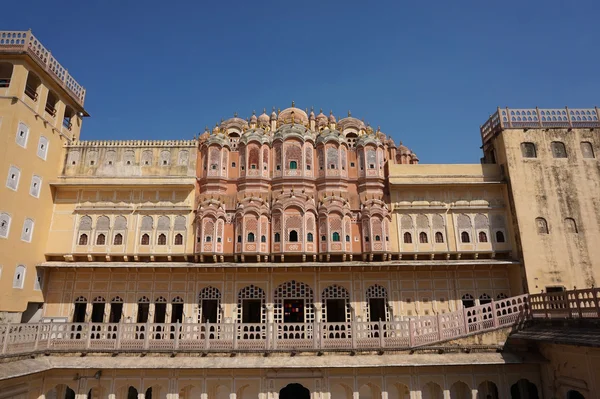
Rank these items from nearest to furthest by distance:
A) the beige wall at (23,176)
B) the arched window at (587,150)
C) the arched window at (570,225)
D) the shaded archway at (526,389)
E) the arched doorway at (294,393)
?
the shaded archway at (526,389)
the beige wall at (23,176)
the arched window at (570,225)
the arched window at (587,150)
the arched doorway at (294,393)

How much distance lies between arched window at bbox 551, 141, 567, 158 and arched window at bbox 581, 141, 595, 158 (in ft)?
3.03

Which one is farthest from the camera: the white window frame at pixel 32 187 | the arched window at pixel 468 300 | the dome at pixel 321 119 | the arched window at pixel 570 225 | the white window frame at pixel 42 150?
the dome at pixel 321 119

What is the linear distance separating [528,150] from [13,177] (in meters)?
24.3

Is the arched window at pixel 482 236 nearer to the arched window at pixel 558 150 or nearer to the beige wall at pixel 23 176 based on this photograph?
the arched window at pixel 558 150

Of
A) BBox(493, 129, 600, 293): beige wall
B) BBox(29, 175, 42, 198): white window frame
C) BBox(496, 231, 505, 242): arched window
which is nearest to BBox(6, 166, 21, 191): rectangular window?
BBox(29, 175, 42, 198): white window frame

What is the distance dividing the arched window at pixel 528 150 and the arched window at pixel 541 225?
11.0ft

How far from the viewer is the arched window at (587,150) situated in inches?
821

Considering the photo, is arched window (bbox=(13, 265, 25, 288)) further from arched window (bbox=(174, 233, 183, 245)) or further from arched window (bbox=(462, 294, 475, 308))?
arched window (bbox=(462, 294, 475, 308))

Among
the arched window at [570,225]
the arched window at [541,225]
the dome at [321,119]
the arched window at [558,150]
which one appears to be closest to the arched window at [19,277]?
the dome at [321,119]

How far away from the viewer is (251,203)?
20.1 m

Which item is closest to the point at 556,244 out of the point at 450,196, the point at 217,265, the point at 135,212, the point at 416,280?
the point at 450,196

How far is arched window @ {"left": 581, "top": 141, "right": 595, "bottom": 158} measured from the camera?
20.9m

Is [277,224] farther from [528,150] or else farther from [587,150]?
[587,150]

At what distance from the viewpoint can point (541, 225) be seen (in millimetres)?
19828
